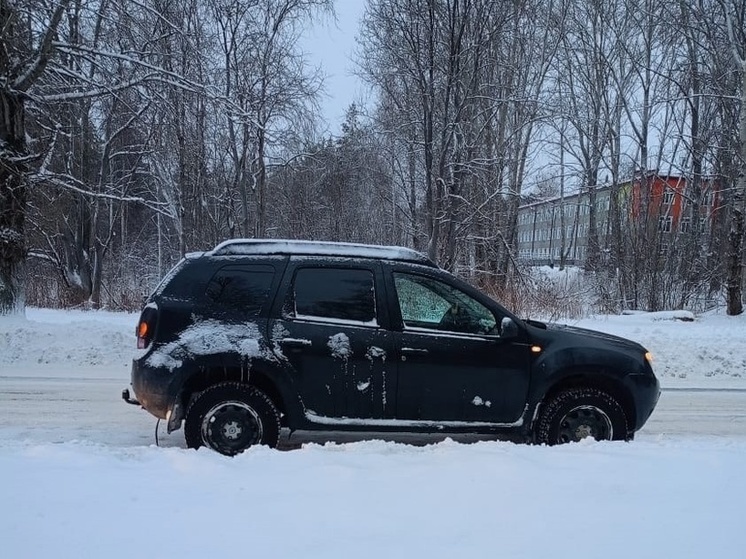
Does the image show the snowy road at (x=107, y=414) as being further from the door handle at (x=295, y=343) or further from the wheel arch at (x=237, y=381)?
the door handle at (x=295, y=343)

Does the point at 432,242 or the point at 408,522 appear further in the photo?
the point at 432,242

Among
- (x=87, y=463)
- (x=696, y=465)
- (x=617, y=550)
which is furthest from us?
(x=696, y=465)

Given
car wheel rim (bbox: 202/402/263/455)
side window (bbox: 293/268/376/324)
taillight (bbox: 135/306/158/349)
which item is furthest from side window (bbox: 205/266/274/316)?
car wheel rim (bbox: 202/402/263/455)

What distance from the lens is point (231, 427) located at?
485 cm

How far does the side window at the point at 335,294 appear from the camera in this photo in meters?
5.05

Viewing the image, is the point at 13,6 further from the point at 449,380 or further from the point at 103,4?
the point at 449,380

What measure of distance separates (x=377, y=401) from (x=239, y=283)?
166 cm

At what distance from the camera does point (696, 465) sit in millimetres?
4258

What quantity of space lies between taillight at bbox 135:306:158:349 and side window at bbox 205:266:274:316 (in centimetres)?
50

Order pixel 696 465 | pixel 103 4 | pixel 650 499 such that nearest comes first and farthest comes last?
pixel 650 499 → pixel 696 465 → pixel 103 4

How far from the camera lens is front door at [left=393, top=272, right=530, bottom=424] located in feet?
16.3

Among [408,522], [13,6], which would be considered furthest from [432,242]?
[408,522]

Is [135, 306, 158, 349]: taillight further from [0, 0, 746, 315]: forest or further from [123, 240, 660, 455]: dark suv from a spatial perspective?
[0, 0, 746, 315]: forest

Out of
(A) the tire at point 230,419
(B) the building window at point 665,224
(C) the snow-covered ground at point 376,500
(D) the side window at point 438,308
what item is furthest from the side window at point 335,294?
(B) the building window at point 665,224
